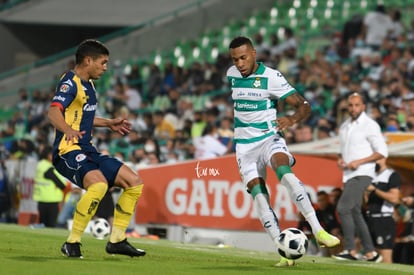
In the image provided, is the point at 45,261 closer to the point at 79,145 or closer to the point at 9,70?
the point at 79,145

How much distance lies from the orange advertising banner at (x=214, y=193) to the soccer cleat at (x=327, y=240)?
648 cm

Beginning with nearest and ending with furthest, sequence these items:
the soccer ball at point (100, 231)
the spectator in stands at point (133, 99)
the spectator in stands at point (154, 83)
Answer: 1. the soccer ball at point (100, 231)
2. the spectator in stands at point (133, 99)
3. the spectator in stands at point (154, 83)

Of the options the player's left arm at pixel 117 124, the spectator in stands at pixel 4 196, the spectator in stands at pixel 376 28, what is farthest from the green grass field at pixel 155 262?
the spectator in stands at pixel 376 28

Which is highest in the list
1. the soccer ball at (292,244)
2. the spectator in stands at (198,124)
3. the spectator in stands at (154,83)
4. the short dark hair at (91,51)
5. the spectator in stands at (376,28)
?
the spectator in stands at (376,28)

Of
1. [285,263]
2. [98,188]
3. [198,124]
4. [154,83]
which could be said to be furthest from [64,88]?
[154,83]

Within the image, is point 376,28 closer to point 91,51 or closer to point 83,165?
point 91,51

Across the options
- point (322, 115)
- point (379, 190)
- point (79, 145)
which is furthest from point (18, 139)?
point (79, 145)

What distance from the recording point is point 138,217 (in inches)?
821

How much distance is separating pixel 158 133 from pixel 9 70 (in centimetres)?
1423

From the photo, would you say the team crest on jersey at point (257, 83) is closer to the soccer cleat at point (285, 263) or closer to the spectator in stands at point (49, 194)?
the soccer cleat at point (285, 263)

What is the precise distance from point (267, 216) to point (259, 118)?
3.51ft

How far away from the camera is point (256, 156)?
1302cm

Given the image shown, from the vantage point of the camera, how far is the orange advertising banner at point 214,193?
751 inches

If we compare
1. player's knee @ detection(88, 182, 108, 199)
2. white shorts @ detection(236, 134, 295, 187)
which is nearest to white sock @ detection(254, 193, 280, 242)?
white shorts @ detection(236, 134, 295, 187)
